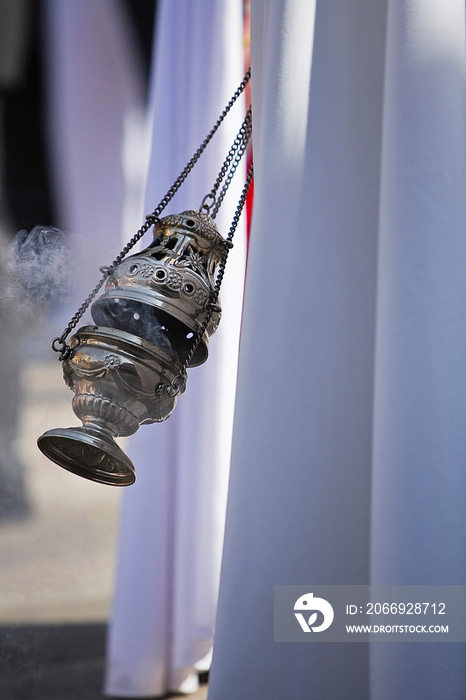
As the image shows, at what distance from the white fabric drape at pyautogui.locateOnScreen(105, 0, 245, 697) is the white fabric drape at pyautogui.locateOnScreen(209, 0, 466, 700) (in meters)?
0.81

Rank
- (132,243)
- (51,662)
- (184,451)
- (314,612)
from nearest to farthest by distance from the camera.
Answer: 1. (314,612)
2. (132,243)
3. (184,451)
4. (51,662)

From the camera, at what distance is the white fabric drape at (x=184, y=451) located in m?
1.58

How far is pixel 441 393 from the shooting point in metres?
0.64

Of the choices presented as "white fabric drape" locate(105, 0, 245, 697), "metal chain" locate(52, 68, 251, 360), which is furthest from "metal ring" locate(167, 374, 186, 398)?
"white fabric drape" locate(105, 0, 245, 697)

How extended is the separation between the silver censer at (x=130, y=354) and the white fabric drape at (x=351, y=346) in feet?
0.30

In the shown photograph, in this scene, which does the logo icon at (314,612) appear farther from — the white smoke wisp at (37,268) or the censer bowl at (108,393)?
the white smoke wisp at (37,268)

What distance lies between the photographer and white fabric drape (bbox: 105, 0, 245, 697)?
1.58 m

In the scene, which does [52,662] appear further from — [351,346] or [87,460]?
[351,346]

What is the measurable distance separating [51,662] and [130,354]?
1.40 metres

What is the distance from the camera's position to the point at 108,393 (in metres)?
0.80

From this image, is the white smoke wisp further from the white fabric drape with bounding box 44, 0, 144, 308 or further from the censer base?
the censer base

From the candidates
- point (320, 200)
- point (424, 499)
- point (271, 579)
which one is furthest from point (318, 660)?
point (320, 200)

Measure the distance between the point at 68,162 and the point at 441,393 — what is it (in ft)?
5.54

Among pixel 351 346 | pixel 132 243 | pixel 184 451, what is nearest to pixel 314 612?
pixel 351 346
